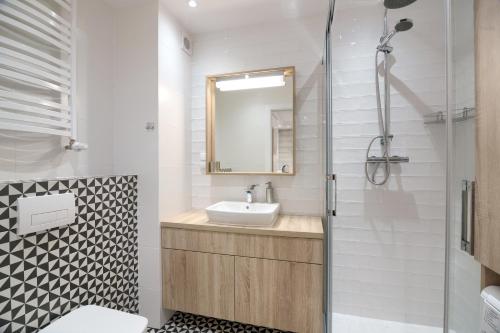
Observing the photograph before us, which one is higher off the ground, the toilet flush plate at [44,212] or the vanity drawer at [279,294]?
the toilet flush plate at [44,212]

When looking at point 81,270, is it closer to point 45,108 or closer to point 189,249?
point 189,249

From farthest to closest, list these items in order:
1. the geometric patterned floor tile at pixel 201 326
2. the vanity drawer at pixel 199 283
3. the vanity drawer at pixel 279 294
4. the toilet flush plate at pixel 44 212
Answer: the geometric patterned floor tile at pixel 201 326
the vanity drawer at pixel 199 283
the vanity drawer at pixel 279 294
the toilet flush plate at pixel 44 212

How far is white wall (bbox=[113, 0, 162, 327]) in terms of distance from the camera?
5.72 ft

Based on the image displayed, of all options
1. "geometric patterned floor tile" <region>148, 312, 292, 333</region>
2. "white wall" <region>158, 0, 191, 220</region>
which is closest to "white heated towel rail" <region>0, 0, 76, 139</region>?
"white wall" <region>158, 0, 191, 220</region>

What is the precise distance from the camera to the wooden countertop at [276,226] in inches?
59.0

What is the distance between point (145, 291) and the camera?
1784 millimetres

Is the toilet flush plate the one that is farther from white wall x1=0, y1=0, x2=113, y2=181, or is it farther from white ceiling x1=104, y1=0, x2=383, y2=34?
white ceiling x1=104, y1=0, x2=383, y2=34

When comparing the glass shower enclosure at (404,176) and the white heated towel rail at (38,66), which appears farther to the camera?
the white heated towel rail at (38,66)

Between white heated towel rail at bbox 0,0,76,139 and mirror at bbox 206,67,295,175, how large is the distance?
105cm

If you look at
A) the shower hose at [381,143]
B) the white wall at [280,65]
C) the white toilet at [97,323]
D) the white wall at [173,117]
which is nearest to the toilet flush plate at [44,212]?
the white toilet at [97,323]

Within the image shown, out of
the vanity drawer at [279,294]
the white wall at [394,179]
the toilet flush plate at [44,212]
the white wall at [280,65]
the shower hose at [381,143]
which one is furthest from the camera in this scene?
the white wall at [280,65]

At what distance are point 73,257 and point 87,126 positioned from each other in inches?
35.8

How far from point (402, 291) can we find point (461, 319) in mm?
422

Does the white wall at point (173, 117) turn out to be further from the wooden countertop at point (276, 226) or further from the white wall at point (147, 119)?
the wooden countertop at point (276, 226)
